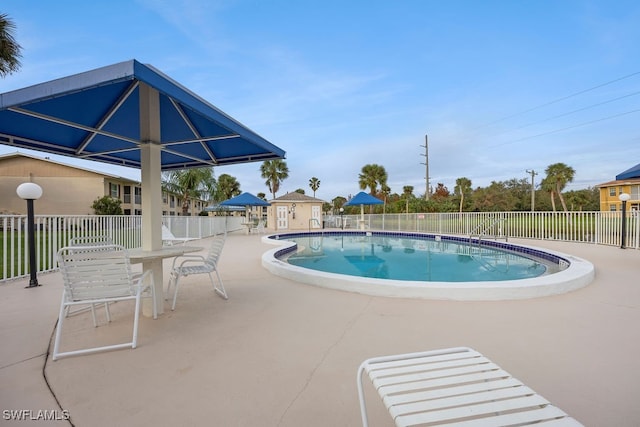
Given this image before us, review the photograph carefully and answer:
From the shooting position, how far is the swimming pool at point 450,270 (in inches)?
151

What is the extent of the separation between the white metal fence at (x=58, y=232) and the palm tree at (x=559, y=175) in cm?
3504

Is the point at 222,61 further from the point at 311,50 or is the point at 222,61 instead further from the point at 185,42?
the point at 311,50

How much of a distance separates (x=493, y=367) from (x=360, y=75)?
1467 centimetres

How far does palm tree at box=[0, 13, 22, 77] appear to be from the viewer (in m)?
10.3

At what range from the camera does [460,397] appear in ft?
3.77

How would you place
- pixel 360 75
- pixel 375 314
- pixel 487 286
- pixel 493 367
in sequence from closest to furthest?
pixel 493 367
pixel 375 314
pixel 487 286
pixel 360 75

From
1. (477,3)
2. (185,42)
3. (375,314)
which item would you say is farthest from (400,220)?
(375,314)

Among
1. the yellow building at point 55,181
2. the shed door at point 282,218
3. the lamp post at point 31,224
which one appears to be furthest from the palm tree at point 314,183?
the lamp post at point 31,224

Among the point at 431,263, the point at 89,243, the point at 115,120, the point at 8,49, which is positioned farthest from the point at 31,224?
the point at 8,49

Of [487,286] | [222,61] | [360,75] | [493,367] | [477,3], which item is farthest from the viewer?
[360,75]

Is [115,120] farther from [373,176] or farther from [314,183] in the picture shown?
[314,183]

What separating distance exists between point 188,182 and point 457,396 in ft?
92.1

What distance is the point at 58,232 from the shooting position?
5.78 m

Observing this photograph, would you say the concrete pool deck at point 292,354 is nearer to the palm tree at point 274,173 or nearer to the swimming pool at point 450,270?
the swimming pool at point 450,270
